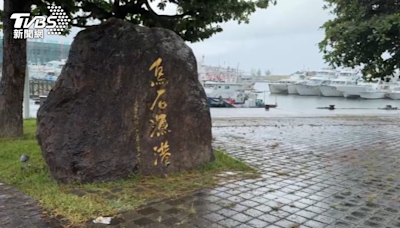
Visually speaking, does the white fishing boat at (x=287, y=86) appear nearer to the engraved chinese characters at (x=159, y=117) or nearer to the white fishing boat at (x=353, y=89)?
the white fishing boat at (x=353, y=89)

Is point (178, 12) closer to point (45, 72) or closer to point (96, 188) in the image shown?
point (96, 188)

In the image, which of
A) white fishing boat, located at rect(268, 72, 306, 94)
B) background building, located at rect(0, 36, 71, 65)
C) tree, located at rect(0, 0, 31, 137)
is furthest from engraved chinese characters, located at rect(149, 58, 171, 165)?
white fishing boat, located at rect(268, 72, 306, 94)

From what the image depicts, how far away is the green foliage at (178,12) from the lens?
6.64 meters

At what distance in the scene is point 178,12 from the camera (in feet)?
24.3

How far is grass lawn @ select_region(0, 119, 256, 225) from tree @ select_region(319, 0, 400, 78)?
4694mm

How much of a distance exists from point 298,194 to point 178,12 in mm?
4822

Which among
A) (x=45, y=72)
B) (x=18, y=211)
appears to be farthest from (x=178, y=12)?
(x=45, y=72)

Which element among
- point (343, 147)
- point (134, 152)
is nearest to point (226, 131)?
point (343, 147)

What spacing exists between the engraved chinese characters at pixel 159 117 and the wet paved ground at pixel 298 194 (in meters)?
0.85

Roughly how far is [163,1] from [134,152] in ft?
12.4

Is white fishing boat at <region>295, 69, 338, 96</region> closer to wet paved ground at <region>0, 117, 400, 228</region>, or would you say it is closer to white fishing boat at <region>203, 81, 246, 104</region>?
white fishing boat at <region>203, 81, 246, 104</region>

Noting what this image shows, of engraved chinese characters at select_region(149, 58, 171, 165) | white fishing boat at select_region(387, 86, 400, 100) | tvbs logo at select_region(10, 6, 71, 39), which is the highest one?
tvbs logo at select_region(10, 6, 71, 39)

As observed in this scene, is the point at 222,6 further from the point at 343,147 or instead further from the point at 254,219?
the point at 254,219

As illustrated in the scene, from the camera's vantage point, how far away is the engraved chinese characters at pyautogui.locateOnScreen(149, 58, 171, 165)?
180 inches
